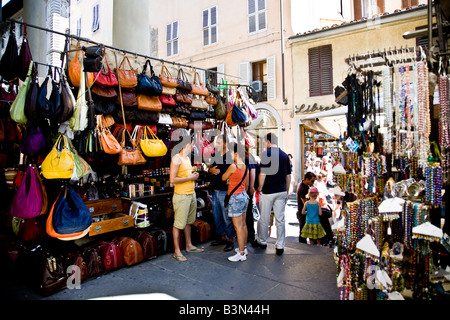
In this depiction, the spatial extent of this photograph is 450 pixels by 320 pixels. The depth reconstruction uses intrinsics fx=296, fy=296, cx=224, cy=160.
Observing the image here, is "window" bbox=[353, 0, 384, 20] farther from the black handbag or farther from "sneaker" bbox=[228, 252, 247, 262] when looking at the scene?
the black handbag

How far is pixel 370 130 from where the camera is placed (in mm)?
3061

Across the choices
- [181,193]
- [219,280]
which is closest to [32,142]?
[181,193]

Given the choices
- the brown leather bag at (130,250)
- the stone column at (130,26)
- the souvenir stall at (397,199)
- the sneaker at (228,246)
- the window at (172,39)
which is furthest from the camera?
the window at (172,39)

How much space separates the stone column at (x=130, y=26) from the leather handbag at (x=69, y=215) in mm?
3342

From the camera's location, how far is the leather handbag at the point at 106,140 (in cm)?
384

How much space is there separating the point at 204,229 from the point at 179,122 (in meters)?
1.94

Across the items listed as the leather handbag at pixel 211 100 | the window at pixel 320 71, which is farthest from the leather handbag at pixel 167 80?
the window at pixel 320 71

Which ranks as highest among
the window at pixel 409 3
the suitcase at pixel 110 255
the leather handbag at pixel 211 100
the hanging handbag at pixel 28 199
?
the window at pixel 409 3

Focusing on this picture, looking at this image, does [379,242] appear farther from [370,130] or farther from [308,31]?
[308,31]

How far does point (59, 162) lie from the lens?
3.49m

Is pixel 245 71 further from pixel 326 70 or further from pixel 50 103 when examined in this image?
pixel 50 103

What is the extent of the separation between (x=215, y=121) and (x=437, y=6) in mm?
3896

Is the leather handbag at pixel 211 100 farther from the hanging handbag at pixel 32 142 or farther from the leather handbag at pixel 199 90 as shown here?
the hanging handbag at pixel 32 142
